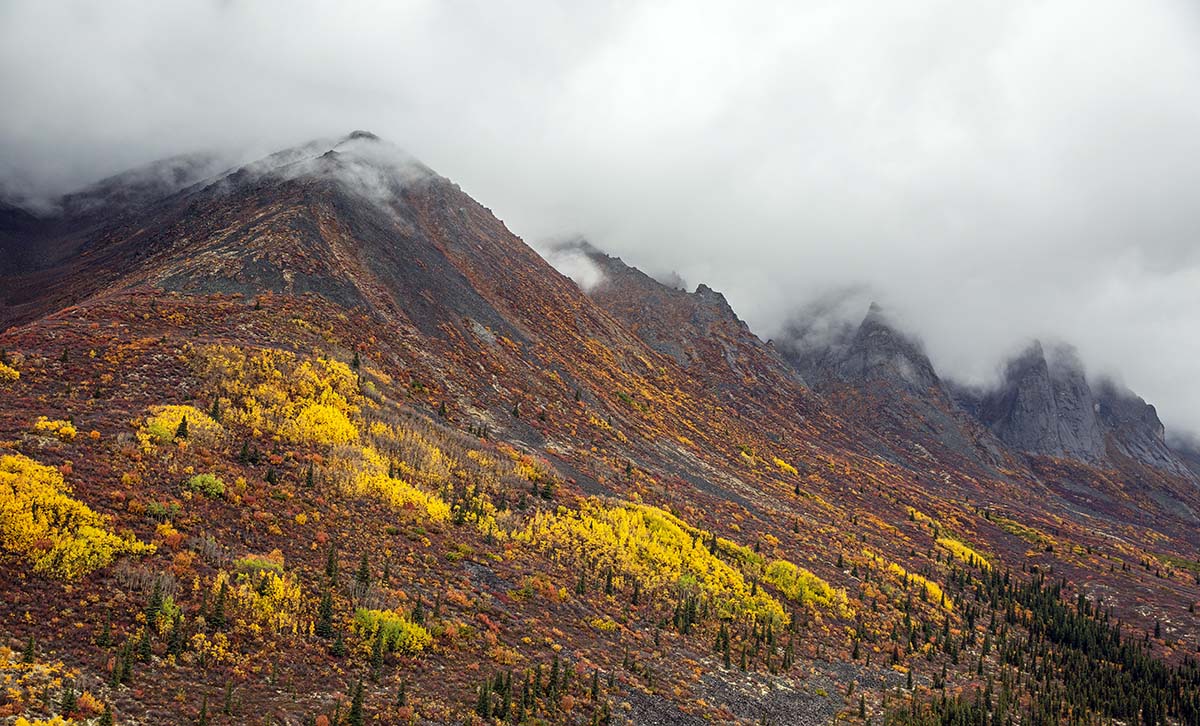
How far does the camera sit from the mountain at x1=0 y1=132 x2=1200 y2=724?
62.7 feet

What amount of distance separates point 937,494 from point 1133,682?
86202 millimetres

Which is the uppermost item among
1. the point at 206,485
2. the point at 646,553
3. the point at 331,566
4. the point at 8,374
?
the point at 8,374

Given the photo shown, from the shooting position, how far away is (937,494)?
436 feet

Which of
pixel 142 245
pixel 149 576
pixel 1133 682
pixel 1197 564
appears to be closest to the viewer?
pixel 149 576

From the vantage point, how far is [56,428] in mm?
26953

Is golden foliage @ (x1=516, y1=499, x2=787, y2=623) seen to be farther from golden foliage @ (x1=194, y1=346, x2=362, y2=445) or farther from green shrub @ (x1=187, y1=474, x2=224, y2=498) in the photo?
green shrub @ (x1=187, y1=474, x2=224, y2=498)

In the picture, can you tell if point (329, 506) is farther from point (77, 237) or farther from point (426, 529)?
point (77, 237)

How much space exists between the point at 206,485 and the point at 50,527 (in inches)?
274

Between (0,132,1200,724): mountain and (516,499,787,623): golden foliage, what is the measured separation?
0.25 m

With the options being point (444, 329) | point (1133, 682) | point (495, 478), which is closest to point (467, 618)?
point (495, 478)

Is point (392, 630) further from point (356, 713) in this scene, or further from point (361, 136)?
point (361, 136)

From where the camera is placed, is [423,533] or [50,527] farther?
[423,533]

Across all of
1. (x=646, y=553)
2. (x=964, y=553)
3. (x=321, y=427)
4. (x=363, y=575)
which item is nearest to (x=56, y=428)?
(x=321, y=427)

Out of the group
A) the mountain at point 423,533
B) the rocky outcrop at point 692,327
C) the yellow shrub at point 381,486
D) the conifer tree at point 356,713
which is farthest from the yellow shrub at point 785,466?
the conifer tree at point 356,713
